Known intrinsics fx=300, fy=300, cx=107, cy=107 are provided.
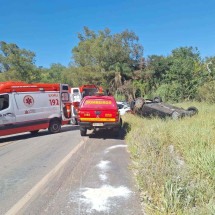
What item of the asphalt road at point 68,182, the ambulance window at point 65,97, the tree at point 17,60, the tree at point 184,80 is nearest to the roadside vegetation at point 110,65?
the tree at point 17,60

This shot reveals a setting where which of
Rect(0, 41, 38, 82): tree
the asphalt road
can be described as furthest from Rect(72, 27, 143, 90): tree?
the asphalt road

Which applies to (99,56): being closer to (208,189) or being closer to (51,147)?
(51,147)

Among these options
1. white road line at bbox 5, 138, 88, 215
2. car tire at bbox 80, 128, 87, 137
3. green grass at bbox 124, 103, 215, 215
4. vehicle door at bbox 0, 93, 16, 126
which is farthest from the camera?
car tire at bbox 80, 128, 87, 137

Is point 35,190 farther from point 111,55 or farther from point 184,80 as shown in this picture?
point 111,55

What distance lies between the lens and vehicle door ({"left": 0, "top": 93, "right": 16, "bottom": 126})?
1383 cm

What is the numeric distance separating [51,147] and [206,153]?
6.84 metres

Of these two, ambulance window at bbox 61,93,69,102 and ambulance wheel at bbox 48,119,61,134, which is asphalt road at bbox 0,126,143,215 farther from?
ambulance window at bbox 61,93,69,102

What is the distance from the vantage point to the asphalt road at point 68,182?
203 inches

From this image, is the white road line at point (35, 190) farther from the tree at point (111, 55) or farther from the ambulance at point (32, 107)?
the tree at point (111, 55)

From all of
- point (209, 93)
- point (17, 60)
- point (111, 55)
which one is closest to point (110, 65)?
point (111, 55)

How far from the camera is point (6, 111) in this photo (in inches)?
550

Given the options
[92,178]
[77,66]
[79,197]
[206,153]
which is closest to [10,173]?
[92,178]

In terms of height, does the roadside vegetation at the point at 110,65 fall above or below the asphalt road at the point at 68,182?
above

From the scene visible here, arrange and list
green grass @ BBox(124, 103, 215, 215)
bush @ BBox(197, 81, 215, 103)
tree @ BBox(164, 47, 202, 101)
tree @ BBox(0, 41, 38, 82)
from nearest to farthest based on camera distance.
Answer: green grass @ BBox(124, 103, 215, 215) < bush @ BBox(197, 81, 215, 103) < tree @ BBox(164, 47, 202, 101) < tree @ BBox(0, 41, 38, 82)
